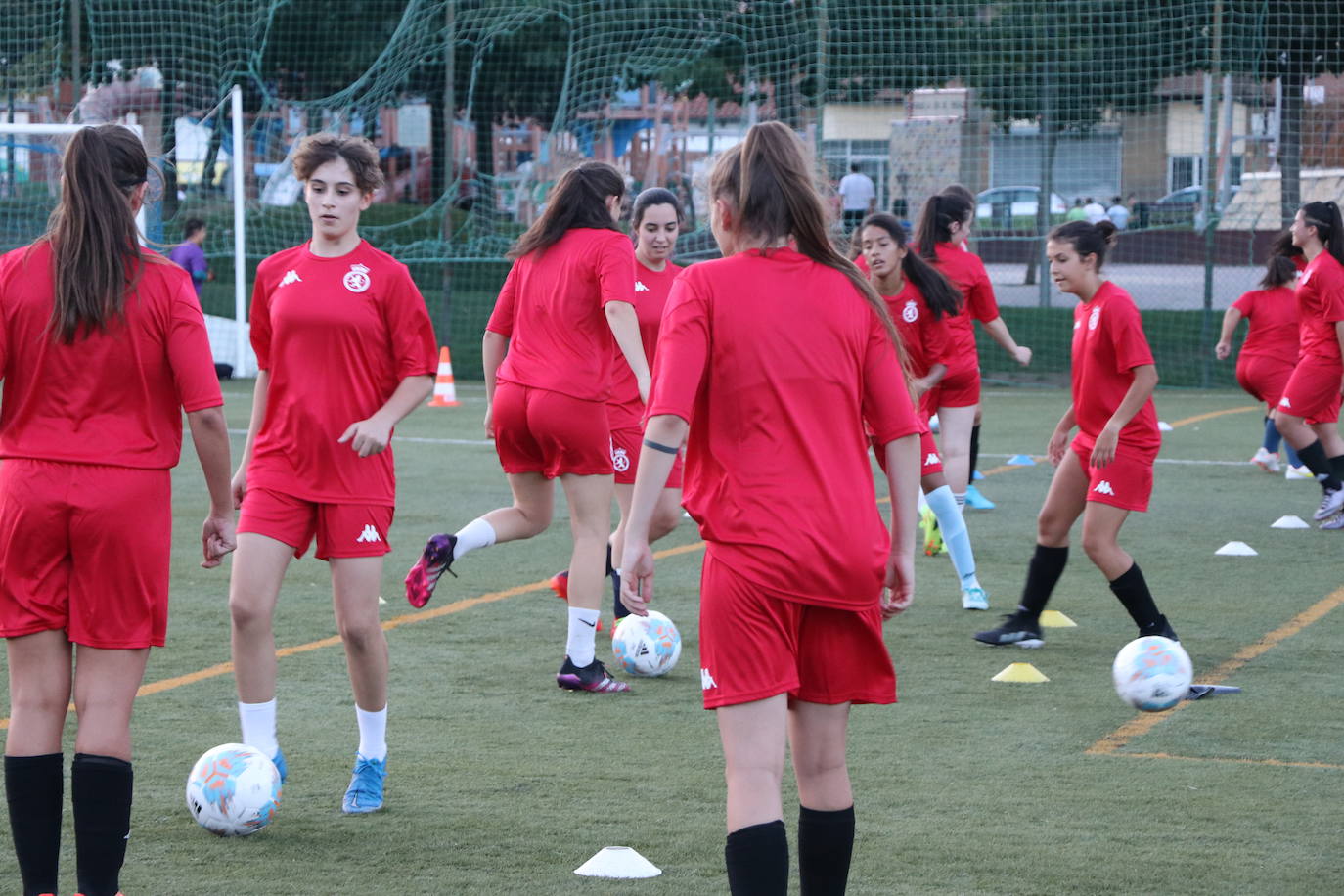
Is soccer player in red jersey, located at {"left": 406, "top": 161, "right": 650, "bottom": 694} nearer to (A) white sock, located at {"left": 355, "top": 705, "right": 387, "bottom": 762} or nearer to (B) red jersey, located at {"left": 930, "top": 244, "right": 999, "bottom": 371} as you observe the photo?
(A) white sock, located at {"left": 355, "top": 705, "right": 387, "bottom": 762}

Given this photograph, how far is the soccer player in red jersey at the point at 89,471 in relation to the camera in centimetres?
380

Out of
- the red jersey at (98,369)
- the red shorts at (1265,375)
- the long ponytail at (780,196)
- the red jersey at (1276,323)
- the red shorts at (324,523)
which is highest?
the long ponytail at (780,196)

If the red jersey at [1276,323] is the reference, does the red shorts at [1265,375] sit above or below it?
below

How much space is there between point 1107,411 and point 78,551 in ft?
14.2

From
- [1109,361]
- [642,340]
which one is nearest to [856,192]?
[642,340]

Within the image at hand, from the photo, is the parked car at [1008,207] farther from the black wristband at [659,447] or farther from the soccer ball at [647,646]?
the black wristband at [659,447]

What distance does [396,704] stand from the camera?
6.36 metres

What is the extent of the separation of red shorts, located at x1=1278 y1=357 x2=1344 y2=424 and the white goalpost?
10.0 metres

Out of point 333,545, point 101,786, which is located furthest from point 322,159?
point 101,786

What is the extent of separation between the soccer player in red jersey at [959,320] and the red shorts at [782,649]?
546 cm

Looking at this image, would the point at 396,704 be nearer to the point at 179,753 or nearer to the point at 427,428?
the point at 179,753

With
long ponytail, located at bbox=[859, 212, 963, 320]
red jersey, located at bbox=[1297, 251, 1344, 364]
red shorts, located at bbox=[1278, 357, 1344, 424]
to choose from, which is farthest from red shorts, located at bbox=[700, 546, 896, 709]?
red shorts, located at bbox=[1278, 357, 1344, 424]

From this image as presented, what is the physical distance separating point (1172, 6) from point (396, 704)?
51.6 ft

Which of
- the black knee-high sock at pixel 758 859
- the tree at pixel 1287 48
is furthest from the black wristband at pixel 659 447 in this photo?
the tree at pixel 1287 48
